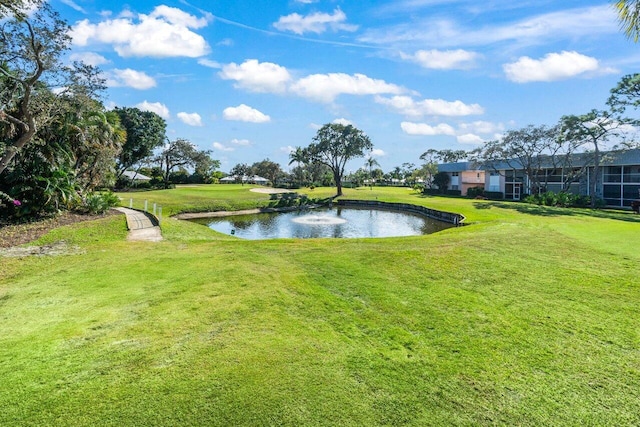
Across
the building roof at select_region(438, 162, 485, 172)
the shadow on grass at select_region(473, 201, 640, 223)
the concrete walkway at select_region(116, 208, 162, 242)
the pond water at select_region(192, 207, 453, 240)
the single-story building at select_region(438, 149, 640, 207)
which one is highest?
the building roof at select_region(438, 162, 485, 172)

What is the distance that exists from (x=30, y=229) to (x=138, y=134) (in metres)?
36.0

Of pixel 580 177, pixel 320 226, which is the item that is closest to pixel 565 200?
pixel 580 177

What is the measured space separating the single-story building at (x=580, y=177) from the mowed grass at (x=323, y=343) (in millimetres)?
27924

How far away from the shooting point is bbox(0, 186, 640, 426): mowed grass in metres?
3.02

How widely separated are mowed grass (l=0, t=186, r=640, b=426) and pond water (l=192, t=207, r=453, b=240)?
42.4 ft

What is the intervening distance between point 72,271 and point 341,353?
22.5 feet

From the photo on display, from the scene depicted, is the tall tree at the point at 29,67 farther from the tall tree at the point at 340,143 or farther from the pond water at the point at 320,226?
the tall tree at the point at 340,143

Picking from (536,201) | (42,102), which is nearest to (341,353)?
(42,102)

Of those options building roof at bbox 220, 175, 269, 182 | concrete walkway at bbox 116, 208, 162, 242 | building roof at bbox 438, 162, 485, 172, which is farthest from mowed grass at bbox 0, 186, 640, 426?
building roof at bbox 220, 175, 269, 182

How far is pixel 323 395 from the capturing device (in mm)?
3168

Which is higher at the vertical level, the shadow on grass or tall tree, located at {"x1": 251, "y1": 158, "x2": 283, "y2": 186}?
tall tree, located at {"x1": 251, "y1": 158, "x2": 283, "y2": 186}

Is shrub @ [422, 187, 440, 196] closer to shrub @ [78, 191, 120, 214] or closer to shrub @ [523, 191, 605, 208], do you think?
shrub @ [523, 191, 605, 208]

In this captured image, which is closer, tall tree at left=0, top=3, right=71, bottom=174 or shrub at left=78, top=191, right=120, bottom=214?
tall tree at left=0, top=3, right=71, bottom=174

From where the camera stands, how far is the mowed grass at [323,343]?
302 cm
